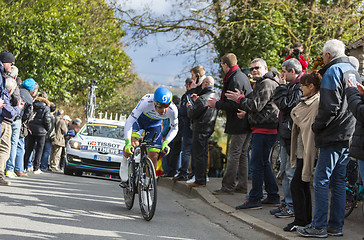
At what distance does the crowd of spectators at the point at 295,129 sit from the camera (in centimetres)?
645

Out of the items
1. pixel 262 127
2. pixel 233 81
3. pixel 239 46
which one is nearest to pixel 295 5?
pixel 239 46

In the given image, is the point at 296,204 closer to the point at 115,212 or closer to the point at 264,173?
the point at 264,173

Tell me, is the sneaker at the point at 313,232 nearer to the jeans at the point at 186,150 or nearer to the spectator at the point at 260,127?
the spectator at the point at 260,127

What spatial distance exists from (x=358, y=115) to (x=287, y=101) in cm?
214

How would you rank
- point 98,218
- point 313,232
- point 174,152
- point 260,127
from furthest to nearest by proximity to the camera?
1. point 174,152
2. point 260,127
3. point 98,218
4. point 313,232

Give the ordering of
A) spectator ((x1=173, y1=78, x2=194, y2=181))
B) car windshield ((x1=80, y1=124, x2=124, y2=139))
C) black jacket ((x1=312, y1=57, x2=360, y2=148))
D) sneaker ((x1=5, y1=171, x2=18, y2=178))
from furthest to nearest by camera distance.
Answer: car windshield ((x1=80, y1=124, x2=124, y2=139)) < sneaker ((x1=5, y1=171, x2=18, y2=178)) < spectator ((x1=173, y1=78, x2=194, y2=181)) < black jacket ((x1=312, y1=57, x2=360, y2=148))

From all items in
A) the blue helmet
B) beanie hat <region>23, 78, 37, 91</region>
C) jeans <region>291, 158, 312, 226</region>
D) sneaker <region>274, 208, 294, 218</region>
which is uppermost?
beanie hat <region>23, 78, 37, 91</region>

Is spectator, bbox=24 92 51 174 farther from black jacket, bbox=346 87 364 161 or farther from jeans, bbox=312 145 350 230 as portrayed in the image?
black jacket, bbox=346 87 364 161

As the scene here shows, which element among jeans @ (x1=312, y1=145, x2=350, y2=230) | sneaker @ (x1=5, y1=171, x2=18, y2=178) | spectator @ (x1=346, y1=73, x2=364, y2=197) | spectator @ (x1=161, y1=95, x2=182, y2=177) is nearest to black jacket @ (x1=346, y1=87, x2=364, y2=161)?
spectator @ (x1=346, y1=73, x2=364, y2=197)

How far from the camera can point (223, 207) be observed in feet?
29.7

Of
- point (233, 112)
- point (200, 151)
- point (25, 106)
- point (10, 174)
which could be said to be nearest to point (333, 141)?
point (233, 112)

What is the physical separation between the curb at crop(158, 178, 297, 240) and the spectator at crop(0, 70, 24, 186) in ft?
11.3

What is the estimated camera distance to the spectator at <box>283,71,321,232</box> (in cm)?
686

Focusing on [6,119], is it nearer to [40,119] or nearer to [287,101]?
[40,119]
